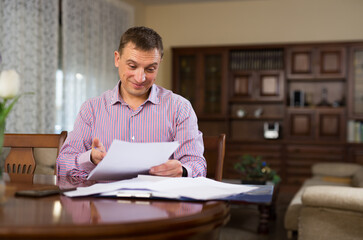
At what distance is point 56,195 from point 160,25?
21.2ft

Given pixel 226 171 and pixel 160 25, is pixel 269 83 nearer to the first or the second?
pixel 226 171

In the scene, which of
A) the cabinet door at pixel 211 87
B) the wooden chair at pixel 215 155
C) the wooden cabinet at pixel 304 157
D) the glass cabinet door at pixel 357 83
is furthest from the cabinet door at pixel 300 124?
the wooden chair at pixel 215 155

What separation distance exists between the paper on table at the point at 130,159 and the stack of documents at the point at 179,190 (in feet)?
0.15

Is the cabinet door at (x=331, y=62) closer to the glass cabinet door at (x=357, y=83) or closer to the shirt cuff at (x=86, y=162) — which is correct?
the glass cabinet door at (x=357, y=83)

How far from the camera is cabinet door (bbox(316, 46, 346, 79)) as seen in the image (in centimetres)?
629

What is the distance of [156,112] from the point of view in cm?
170

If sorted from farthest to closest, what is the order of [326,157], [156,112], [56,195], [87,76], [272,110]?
[272,110], [326,157], [87,76], [156,112], [56,195]

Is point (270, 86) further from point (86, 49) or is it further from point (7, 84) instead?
point (7, 84)

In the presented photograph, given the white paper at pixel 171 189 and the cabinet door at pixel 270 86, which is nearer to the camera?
the white paper at pixel 171 189

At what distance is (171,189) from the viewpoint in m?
1.05

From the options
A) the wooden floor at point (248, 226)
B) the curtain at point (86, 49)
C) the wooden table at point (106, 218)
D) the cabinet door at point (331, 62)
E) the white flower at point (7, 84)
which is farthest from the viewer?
the cabinet door at point (331, 62)

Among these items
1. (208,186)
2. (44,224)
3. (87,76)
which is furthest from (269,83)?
(44,224)

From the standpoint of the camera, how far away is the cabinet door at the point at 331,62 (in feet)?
20.6

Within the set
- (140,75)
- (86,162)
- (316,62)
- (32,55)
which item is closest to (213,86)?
(316,62)
